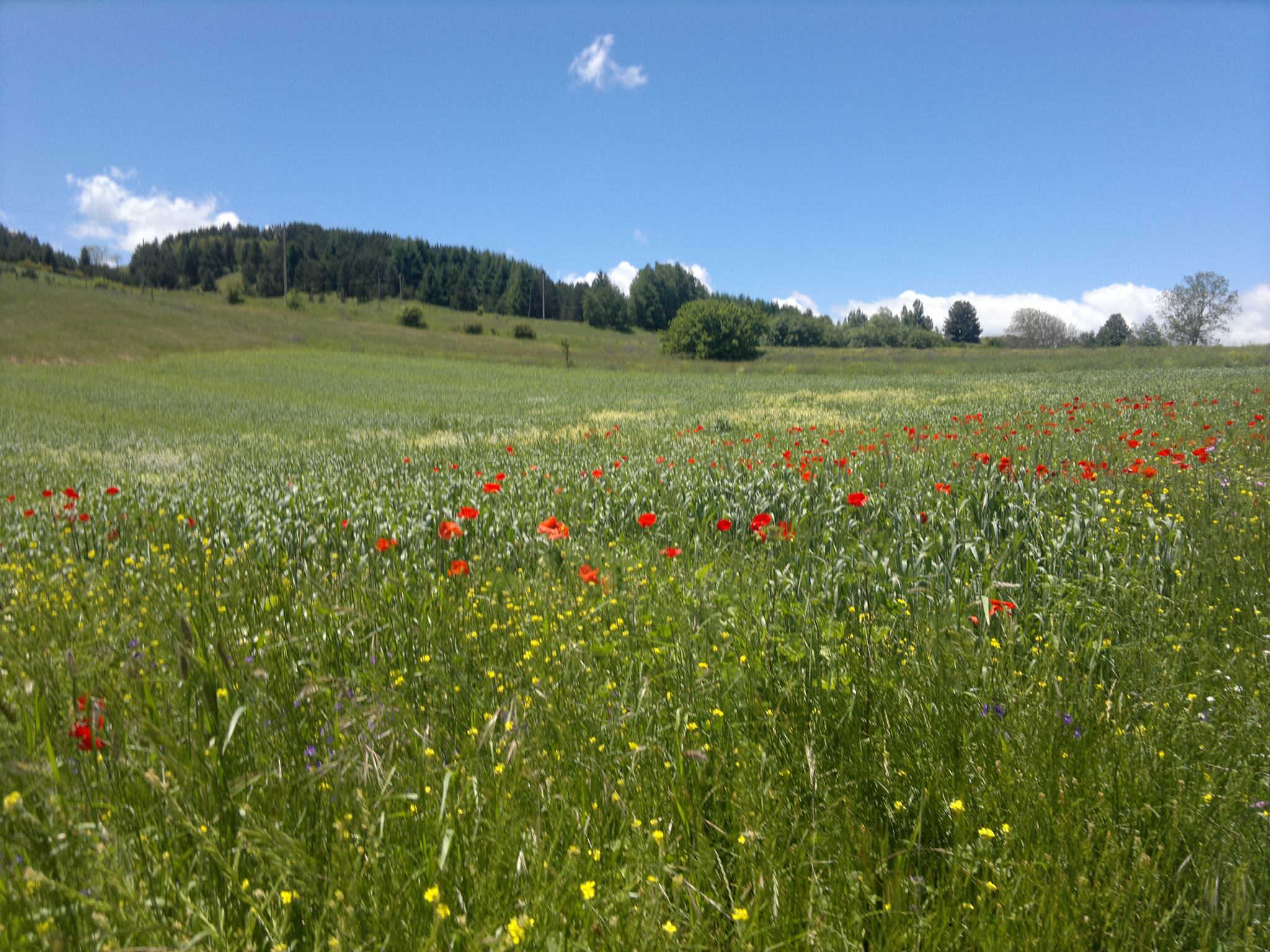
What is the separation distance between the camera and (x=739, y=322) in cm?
9406

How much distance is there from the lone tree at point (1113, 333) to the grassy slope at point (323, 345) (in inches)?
2208

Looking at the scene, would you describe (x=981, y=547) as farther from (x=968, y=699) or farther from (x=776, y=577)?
(x=968, y=699)

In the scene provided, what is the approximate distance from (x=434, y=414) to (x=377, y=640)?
23930mm

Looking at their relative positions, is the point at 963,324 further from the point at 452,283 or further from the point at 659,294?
the point at 452,283

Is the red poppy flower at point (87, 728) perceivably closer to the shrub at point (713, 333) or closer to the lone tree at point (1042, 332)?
the shrub at point (713, 333)

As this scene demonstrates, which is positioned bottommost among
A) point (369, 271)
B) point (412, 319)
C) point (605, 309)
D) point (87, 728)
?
point (87, 728)

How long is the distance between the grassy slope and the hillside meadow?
56930 millimetres

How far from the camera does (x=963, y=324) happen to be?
5285 inches

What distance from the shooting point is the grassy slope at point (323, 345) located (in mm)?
52094

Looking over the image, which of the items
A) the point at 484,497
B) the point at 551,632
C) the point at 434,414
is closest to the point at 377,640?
the point at 551,632

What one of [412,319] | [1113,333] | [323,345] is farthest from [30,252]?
[1113,333]

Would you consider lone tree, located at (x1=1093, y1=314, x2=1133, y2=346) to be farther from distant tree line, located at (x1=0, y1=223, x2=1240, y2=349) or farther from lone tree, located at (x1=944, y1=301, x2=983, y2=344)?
lone tree, located at (x1=944, y1=301, x2=983, y2=344)

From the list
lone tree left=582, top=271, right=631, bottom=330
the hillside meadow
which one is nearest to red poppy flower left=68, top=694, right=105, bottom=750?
the hillside meadow

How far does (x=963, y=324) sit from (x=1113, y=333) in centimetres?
2676
